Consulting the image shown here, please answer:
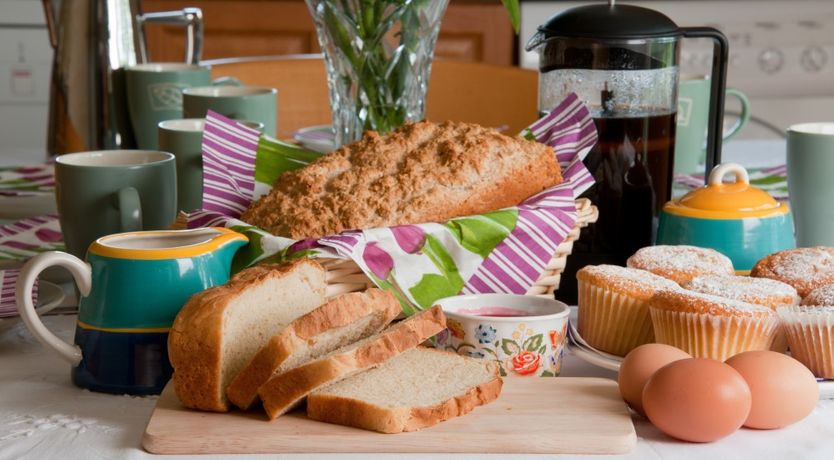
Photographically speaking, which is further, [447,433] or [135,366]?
[135,366]

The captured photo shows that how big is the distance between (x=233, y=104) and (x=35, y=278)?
61 centimetres

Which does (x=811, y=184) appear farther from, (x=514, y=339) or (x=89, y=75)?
(x=89, y=75)

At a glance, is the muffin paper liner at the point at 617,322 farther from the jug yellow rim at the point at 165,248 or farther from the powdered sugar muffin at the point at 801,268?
the jug yellow rim at the point at 165,248

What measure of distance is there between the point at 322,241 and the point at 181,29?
7.79 feet

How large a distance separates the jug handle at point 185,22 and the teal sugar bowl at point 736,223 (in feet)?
2.81

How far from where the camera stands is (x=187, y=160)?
1.19 meters

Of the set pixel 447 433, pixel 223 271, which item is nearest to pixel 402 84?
pixel 223 271

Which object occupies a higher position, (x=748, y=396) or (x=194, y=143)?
(x=194, y=143)

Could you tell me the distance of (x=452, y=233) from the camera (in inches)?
36.0

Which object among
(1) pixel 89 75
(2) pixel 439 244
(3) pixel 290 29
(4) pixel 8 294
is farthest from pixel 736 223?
(3) pixel 290 29

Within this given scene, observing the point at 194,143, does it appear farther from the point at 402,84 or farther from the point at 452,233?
the point at 452,233

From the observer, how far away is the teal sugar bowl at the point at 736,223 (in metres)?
1.00

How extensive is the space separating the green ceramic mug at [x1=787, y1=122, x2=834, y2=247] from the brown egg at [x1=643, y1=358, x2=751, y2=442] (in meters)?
0.45

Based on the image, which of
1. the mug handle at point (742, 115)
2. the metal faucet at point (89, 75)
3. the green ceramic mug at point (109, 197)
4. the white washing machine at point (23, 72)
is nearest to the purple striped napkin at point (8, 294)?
the green ceramic mug at point (109, 197)
